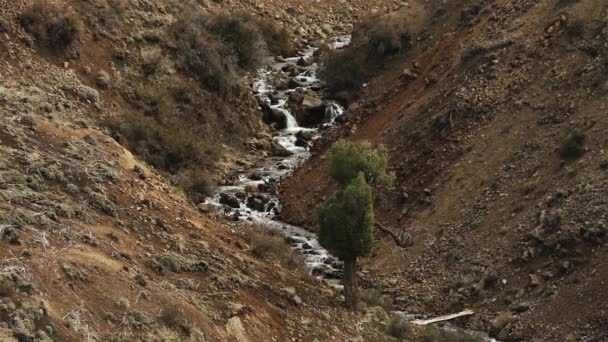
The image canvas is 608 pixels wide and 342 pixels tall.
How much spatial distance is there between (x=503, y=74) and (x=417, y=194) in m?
6.16

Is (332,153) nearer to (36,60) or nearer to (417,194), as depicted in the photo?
(417,194)

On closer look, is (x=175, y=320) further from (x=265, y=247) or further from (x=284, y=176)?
(x=284, y=176)

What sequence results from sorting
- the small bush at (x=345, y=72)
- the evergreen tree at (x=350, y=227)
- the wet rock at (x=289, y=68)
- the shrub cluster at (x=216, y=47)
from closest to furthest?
the evergreen tree at (x=350, y=227) → the shrub cluster at (x=216, y=47) → the small bush at (x=345, y=72) → the wet rock at (x=289, y=68)

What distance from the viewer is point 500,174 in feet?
89.1

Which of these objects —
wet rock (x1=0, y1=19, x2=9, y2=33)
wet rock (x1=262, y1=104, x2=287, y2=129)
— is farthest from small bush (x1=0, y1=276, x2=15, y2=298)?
wet rock (x1=262, y1=104, x2=287, y2=129)

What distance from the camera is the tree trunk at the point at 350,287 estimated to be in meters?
21.4

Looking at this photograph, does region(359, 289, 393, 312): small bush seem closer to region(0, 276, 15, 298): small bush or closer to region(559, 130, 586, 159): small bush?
region(559, 130, 586, 159): small bush

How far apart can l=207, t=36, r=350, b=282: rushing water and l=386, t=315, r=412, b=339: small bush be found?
5.02 metres

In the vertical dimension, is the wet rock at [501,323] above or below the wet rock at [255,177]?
above

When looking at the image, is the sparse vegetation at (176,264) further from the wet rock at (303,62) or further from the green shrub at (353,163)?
the wet rock at (303,62)

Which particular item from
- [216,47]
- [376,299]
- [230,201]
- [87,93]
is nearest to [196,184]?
[230,201]

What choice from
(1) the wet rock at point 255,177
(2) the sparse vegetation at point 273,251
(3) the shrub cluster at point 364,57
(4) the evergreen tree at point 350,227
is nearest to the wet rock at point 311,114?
(3) the shrub cluster at point 364,57

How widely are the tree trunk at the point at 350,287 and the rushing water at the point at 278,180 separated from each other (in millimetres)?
4202

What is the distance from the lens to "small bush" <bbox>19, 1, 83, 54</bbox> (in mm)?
31141
